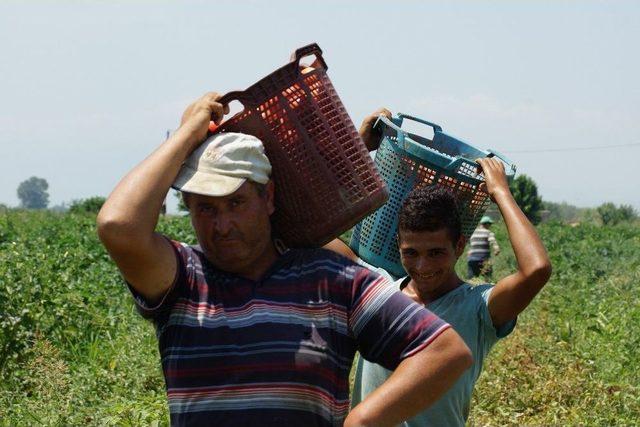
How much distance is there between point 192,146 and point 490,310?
119 cm

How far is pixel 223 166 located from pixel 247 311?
1.22 ft

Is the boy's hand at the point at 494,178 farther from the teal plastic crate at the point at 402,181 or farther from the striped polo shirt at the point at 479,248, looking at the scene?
the striped polo shirt at the point at 479,248

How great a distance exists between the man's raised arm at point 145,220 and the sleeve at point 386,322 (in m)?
0.48

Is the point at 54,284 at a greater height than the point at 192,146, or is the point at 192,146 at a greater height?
the point at 192,146

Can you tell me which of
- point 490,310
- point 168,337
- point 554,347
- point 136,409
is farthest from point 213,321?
point 554,347

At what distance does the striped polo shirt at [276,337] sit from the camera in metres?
Answer: 2.51

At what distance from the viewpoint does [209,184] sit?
255 cm

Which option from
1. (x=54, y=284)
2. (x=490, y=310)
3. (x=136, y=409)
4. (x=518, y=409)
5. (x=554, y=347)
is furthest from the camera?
(x=54, y=284)

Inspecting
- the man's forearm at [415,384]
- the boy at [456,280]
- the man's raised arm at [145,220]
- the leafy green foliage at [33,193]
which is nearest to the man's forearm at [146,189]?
the man's raised arm at [145,220]

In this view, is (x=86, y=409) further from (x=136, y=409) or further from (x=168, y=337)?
(x=168, y=337)

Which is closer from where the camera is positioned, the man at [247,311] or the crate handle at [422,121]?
the man at [247,311]

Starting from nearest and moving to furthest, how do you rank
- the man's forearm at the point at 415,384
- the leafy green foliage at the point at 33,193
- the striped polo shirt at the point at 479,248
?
the man's forearm at the point at 415,384, the striped polo shirt at the point at 479,248, the leafy green foliage at the point at 33,193

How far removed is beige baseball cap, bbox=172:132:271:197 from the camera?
2555 mm

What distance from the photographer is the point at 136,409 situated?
5609 millimetres
